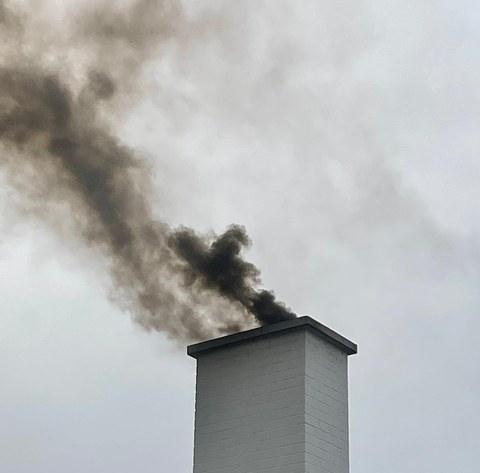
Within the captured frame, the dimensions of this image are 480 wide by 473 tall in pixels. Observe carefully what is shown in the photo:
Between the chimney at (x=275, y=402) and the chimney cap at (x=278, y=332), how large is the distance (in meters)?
0.02

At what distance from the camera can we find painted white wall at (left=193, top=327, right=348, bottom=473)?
47.3 ft

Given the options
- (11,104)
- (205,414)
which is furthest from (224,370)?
(11,104)

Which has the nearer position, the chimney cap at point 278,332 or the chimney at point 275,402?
the chimney at point 275,402

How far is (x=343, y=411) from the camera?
15.3m

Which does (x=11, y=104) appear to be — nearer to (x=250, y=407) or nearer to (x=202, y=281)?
(x=202, y=281)

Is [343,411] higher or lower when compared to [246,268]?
lower

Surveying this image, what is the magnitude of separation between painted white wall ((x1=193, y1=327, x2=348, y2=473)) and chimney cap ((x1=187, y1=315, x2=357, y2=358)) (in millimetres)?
102

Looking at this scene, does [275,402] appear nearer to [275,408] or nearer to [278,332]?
[275,408]

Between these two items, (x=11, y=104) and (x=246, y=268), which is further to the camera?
(x=246, y=268)

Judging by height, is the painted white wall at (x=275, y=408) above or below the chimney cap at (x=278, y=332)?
below

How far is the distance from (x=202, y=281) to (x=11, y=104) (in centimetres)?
481

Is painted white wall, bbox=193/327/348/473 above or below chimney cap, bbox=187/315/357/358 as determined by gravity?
below

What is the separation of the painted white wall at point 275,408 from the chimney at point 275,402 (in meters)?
0.02

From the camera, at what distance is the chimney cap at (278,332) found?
49.0 feet
